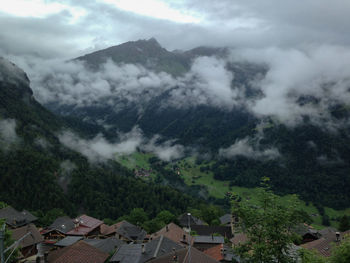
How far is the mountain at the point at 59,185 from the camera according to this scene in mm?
144750

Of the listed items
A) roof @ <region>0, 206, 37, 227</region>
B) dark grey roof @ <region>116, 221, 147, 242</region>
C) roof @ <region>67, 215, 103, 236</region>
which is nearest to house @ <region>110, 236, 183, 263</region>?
dark grey roof @ <region>116, 221, 147, 242</region>

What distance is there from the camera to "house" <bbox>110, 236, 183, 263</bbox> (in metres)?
50.3

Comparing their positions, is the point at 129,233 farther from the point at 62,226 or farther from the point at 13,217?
the point at 13,217

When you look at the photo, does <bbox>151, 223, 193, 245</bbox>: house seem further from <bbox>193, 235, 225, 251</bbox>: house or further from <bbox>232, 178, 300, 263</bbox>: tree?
<bbox>232, 178, 300, 263</bbox>: tree

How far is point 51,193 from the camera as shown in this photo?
14750cm

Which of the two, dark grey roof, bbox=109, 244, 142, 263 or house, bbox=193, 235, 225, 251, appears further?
house, bbox=193, 235, 225, 251

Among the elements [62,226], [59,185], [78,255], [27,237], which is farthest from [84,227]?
[59,185]

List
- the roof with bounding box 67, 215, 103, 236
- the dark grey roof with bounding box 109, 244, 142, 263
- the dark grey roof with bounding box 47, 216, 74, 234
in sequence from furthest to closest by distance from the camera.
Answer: the roof with bounding box 67, 215, 103, 236 → the dark grey roof with bounding box 47, 216, 74, 234 → the dark grey roof with bounding box 109, 244, 142, 263

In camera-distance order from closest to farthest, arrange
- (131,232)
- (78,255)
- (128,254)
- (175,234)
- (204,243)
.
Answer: (78,255), (128,254), (204,243), (175,234), (131,232)

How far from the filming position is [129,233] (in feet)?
294

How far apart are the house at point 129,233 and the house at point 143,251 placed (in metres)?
30.6

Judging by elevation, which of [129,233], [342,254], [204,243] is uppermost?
[342,254]

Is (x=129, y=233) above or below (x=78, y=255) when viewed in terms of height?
below

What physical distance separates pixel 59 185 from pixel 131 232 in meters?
84.6
